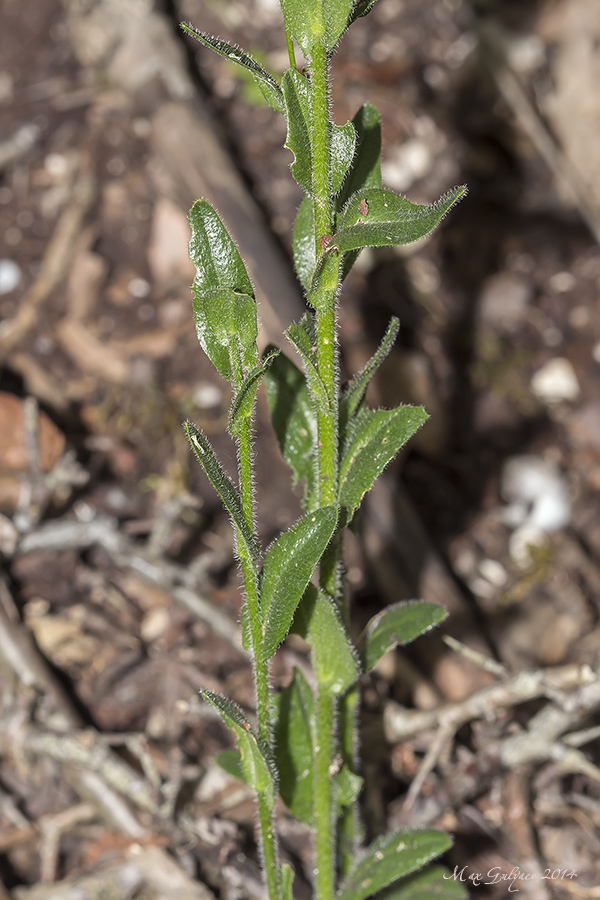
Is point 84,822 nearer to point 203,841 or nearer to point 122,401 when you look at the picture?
point 203,841

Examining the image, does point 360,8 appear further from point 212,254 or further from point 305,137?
point 212,254

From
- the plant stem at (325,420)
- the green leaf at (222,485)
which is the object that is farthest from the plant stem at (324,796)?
the green leaf at (222,485)

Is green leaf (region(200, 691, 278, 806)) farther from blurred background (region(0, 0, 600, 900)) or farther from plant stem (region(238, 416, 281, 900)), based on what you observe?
blurred background (region(0, 0, 600, 900))

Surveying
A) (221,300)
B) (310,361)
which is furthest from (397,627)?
(221,300)

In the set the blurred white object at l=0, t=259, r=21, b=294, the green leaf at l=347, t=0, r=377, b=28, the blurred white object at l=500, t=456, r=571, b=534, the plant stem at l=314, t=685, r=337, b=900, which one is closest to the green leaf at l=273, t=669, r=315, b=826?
the plant stem at l=314, t=685, r=337, b=900

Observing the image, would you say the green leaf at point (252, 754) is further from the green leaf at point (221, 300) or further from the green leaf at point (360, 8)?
the green leaf at point (360, 8)
